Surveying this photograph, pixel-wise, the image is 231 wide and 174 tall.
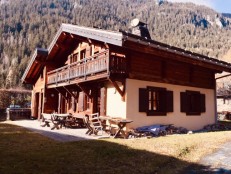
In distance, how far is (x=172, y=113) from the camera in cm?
1485

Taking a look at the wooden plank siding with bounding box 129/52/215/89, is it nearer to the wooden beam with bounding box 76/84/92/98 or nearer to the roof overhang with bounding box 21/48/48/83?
the wooden beam with bounding box 76/84/92/98

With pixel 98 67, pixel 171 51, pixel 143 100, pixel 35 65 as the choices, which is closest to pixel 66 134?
pixel 98 67

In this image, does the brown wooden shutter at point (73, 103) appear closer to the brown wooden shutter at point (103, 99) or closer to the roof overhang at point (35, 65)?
the brown wooden shutter at point (103, 99)

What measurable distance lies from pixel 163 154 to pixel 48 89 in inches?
608

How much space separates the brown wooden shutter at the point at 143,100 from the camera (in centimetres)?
1310

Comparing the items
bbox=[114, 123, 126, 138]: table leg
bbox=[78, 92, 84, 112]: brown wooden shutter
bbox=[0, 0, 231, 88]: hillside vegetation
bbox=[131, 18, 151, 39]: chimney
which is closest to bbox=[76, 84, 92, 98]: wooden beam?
bbox=[78, 92, 84, 112]: brown wooden shutter

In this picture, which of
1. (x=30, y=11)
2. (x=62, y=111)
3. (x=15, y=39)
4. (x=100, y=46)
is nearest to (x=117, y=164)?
(x=100, y=46)

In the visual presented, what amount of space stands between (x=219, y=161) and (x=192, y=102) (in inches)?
392

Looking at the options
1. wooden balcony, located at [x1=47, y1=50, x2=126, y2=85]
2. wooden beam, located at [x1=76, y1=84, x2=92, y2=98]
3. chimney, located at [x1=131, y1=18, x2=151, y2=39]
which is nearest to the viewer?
wooden balcony, located at [x1=47, y1=50, x2=126, y2=85]

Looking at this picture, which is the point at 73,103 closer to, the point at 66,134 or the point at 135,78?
the point at 66,134

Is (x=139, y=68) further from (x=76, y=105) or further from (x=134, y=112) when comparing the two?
(x=76, y=105)

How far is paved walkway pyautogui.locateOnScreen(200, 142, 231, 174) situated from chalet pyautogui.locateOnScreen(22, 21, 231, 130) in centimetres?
534

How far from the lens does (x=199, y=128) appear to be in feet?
54.4

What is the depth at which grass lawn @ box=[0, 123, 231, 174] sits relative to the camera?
6164 mm
